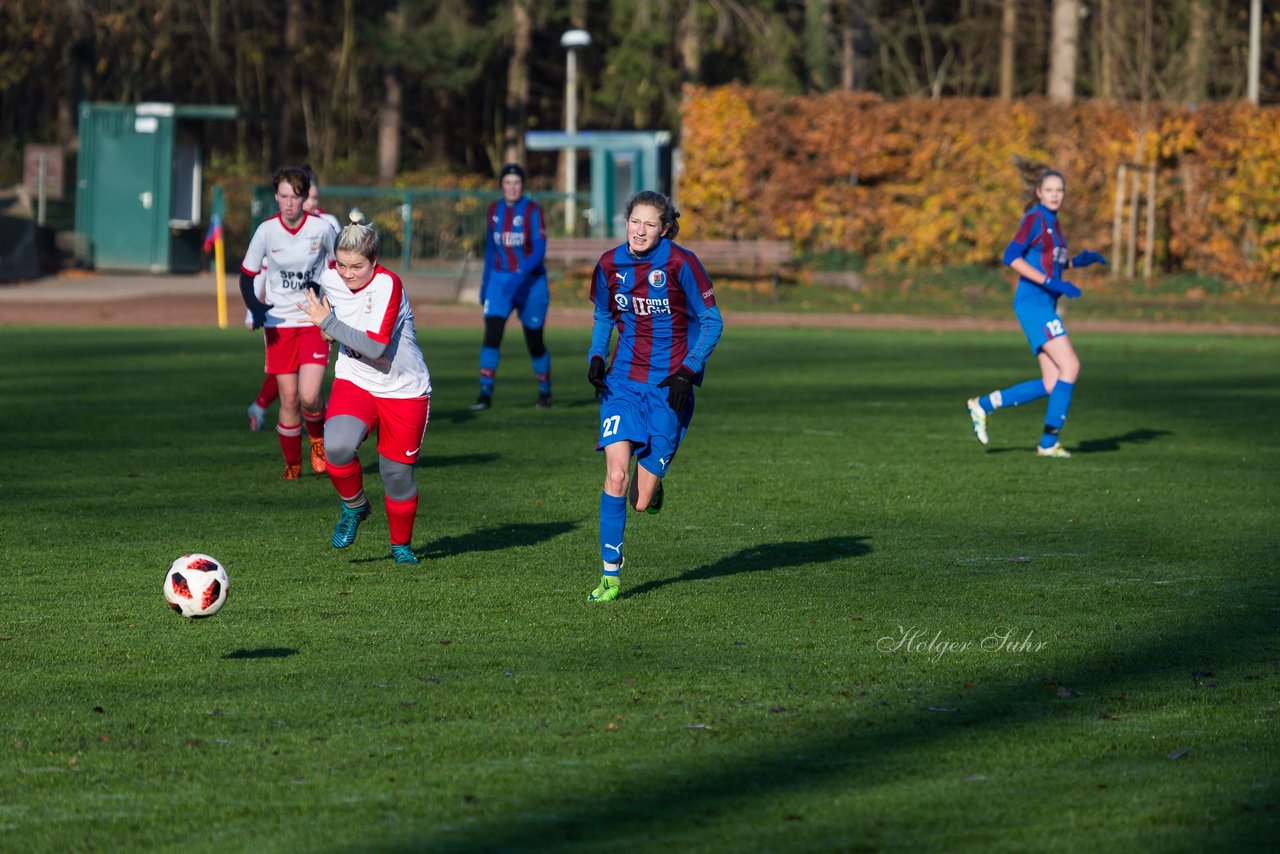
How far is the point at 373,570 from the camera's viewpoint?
891 cm

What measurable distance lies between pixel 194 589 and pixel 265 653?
392 millimetres

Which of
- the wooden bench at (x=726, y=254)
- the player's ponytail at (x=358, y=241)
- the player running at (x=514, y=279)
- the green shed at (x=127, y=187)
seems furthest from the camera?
the green shed at (x=127, y=187)

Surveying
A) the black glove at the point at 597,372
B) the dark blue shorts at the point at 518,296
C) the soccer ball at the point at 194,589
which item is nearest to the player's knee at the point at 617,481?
the black glove at the point at 597,372

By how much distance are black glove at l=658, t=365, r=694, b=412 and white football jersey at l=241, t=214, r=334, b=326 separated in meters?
4.33

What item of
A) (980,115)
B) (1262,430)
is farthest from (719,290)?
(1262,430)

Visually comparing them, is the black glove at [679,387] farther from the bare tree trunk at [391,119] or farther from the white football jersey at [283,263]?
the bare tree trunk at [391,119]

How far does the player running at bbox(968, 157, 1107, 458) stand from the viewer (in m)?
13.4

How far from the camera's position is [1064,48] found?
39750 mm

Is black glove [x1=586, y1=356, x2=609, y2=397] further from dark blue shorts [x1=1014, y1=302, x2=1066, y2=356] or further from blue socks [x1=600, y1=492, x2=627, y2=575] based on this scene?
dark blue shorts [x1=1014, y1=302, x2=1066, y2=356]

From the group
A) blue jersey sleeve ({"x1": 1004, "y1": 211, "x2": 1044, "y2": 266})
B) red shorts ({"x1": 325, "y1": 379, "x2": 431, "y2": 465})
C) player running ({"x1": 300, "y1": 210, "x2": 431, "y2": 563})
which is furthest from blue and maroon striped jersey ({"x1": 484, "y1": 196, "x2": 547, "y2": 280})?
red shorts ({"x1": 325, "y1": 379, "x2": 431, "y2": 465})

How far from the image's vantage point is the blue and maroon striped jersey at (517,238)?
16578 millimetres

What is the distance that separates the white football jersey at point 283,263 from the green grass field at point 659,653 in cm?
116

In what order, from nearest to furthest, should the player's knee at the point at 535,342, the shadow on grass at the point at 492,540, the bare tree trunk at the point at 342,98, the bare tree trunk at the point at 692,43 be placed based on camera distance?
1. the shadow on grass at the point at 492,540
2. the player's knee at the point at 535,342
3. the bare tree trunk at the point at 692,43
4. the bare tree trunk at the point at 342,98

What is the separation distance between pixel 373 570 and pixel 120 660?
81.3 inches
